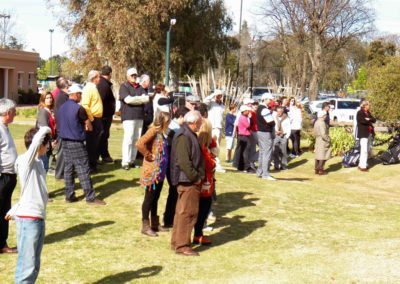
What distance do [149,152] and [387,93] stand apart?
1244 centimetres

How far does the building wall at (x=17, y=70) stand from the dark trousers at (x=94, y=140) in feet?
129

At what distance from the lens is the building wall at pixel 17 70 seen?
48.0 m

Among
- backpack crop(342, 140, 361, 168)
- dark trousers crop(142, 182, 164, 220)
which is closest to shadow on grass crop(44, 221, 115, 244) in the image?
dark trousers crop(142, 182, 164, 220)

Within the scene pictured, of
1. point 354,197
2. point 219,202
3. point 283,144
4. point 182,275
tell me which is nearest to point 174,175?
point 182,275

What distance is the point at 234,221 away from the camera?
8977mm

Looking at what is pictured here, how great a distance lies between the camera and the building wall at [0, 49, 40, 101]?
4802 cm

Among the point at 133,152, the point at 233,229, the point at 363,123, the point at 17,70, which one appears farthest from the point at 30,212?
the point at 17,70

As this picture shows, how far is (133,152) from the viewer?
11.3 m

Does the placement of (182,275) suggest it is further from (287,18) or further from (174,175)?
(287,18)

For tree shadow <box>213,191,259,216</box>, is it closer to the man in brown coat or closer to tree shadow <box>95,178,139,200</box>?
tree shadow <box>95,178,139,200</box>

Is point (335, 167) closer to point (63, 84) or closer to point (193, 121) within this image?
point (63, 84)

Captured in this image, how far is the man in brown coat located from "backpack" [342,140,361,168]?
10107 millimetres

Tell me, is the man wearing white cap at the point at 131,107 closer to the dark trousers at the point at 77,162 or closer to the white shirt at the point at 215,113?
the dark trousers at the point at 77,162

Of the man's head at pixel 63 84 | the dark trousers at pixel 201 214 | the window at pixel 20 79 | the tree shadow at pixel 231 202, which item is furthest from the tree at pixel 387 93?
the window at pixel 20 79
